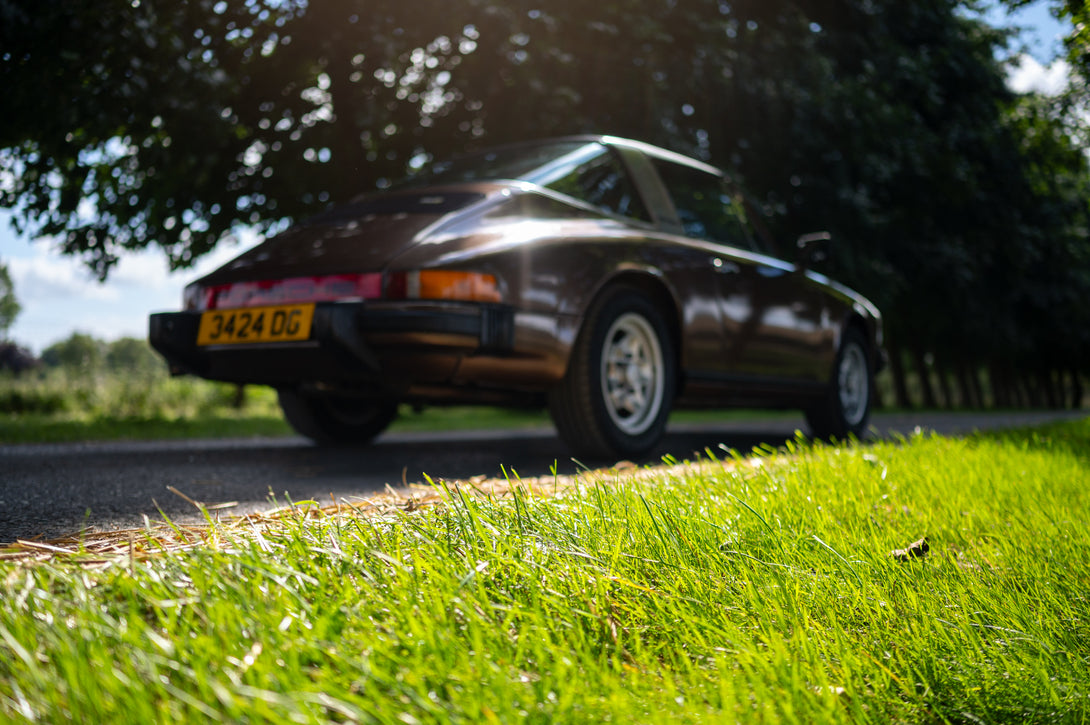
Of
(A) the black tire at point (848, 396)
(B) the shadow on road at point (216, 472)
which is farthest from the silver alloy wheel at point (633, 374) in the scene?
(A) the black tire at point (848, 396)

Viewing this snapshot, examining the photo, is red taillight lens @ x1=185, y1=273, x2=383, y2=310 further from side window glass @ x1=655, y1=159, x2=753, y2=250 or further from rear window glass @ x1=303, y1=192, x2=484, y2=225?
side window glass @ x1=655, y1=159, x2=753, y2=250

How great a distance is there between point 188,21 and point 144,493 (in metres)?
5.81

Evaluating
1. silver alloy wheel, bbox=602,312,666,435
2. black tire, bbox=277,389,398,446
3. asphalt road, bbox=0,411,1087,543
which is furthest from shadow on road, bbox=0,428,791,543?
silver alloy wheel, bbox=602,312,666,435

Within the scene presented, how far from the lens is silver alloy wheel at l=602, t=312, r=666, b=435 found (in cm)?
394

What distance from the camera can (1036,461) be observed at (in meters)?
Result: 3.41

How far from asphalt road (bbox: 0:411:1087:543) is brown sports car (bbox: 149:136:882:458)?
344 millimetres

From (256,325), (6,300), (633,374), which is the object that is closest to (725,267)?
(633,374)

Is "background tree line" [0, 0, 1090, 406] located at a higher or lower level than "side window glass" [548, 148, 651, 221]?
higher

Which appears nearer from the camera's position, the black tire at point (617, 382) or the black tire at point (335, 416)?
the black tire at point (617, 382)

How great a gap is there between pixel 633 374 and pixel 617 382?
11 centimetres

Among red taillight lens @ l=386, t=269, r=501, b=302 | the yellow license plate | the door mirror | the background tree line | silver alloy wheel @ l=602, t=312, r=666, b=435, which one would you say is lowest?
silver alloy wheel @ l=602, t=312, r=666, b=435

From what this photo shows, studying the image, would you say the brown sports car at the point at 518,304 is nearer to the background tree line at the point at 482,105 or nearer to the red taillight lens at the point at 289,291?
the red taillight lens at the point at 289,291

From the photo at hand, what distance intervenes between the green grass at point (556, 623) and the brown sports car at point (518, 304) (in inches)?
53.8

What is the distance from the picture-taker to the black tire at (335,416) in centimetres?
489
